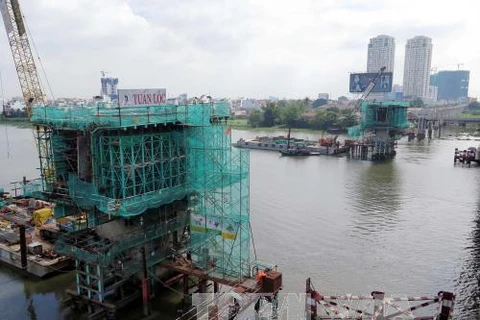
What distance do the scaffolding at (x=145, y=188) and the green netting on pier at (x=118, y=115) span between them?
0.07 metres

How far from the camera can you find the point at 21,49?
56.3 metres

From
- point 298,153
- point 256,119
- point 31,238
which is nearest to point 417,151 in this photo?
point 298,153

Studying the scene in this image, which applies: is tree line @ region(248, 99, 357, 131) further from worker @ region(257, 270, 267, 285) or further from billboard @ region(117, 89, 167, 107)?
worker @ region(257, 270, 267, 285)

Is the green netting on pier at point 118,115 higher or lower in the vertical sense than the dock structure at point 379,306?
higher

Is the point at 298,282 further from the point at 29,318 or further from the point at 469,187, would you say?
the point at 469,187

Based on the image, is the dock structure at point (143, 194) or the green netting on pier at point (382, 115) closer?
the dock structure at point (143, 194)

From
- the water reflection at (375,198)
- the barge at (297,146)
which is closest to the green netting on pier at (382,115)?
the barge at (297,146)

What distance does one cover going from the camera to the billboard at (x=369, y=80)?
4638 inches

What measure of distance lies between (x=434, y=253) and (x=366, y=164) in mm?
50059

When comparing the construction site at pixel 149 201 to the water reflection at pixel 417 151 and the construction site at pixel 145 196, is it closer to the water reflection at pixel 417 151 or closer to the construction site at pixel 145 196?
the construction site at pixel 145 196

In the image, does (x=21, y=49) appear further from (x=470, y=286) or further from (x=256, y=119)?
(x=256, y=119)

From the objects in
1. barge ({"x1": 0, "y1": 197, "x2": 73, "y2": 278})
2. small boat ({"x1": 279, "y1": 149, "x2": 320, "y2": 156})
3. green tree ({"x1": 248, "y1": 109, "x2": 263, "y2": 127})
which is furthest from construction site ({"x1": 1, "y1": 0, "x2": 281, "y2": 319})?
green tree ({"x1": 248, "y1": 109, "x2": 263, "y2": 127})

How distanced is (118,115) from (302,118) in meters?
149

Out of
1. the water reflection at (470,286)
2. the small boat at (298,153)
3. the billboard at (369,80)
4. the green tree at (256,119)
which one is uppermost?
the billboard at (369,80)
